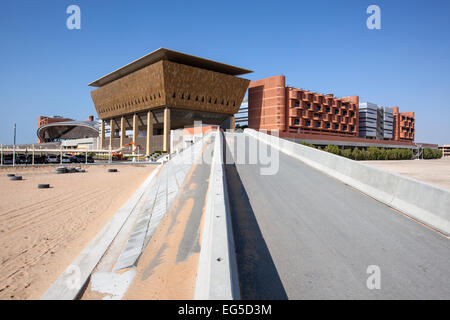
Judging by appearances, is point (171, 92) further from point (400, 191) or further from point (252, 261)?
point (252, 261)

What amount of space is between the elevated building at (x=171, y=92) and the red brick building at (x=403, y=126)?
262ft

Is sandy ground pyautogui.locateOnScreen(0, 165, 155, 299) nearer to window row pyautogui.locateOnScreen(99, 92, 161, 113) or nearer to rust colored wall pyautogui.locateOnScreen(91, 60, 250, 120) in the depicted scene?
rust colored wall pyautogui.locateOnScreen(91, 60, 250, 120)

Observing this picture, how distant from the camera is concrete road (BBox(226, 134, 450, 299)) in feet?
11.6

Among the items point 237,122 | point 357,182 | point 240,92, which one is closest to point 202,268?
point 357,182

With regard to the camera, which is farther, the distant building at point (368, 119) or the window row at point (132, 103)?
the distant building at point (368, 119)

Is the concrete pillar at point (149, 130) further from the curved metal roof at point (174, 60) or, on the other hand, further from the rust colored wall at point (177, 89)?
the curved metal roof at point (174, 60)

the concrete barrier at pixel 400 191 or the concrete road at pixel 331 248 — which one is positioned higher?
the concrete barrier at pixel 400 191

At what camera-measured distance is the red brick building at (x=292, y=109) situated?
215 ft

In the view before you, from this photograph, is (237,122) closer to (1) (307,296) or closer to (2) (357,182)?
(2) (357,182)

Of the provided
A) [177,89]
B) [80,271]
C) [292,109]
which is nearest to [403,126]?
[292,109]

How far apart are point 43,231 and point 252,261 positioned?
6.82 meters

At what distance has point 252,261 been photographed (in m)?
4.17

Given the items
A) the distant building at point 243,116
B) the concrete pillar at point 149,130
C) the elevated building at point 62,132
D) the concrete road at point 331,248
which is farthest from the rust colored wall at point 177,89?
the elevated building at point 62,132
